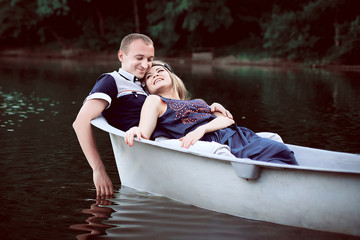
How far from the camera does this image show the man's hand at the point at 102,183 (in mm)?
4211

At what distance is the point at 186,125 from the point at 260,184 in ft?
2.81

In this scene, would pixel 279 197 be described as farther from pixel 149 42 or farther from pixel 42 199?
pixel 42 199

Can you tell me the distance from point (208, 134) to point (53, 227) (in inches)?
52.3

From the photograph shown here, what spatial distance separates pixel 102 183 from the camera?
4.26 m

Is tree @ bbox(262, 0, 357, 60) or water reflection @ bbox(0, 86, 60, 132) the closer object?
water reflection @ bbox(0, 86, 60, 132)

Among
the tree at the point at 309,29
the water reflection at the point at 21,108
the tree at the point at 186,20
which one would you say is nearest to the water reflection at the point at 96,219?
the water reflection at the point at 21,108

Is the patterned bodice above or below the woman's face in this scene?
below

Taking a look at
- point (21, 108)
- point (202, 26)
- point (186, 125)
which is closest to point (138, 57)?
point (186, 125)

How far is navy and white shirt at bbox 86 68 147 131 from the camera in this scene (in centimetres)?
412

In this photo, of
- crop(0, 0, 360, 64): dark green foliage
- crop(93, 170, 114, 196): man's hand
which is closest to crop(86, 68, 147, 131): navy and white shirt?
crop(93, 170, 114, 196): man's hand

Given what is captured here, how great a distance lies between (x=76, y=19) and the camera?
39156 millimetres

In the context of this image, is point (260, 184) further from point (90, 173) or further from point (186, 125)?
point (90, 173)

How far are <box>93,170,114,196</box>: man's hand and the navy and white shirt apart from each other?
434mm

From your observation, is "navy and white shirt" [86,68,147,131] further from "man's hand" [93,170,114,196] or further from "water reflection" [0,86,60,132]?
"water reflection" [0,86,60,132]
